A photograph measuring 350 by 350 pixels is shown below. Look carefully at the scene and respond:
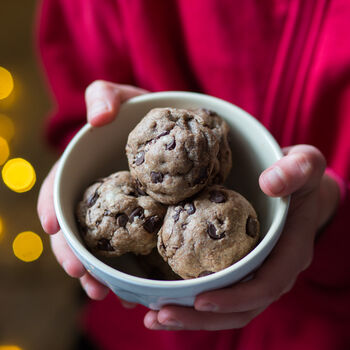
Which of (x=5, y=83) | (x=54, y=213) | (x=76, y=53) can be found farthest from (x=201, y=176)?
(x=5, y=83)

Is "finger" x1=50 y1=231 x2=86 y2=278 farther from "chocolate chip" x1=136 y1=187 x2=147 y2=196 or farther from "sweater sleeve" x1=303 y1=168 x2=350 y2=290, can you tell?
"sweater sleeve" x1=303 y1=168 x2=350 y2=290

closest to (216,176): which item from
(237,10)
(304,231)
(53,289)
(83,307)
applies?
(304,231)

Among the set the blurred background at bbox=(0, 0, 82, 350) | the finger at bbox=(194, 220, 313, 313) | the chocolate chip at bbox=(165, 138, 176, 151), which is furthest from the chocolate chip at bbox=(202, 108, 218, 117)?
the blurred background at bbox=(0, 0, 82, 350)

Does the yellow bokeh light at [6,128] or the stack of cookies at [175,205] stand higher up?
the stack of cookies at [175,205]

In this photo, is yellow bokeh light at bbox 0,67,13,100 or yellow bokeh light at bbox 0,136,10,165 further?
yellow bokeh light at bbox 0,67,13,100

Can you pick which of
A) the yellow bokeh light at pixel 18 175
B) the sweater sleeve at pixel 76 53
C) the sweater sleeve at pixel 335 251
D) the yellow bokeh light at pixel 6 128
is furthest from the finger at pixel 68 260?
the yellow bokeh light at pixel 6 128

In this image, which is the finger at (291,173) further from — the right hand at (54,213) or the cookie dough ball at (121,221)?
the right hand at (54,213)

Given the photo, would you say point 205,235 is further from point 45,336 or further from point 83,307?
point 45,336
